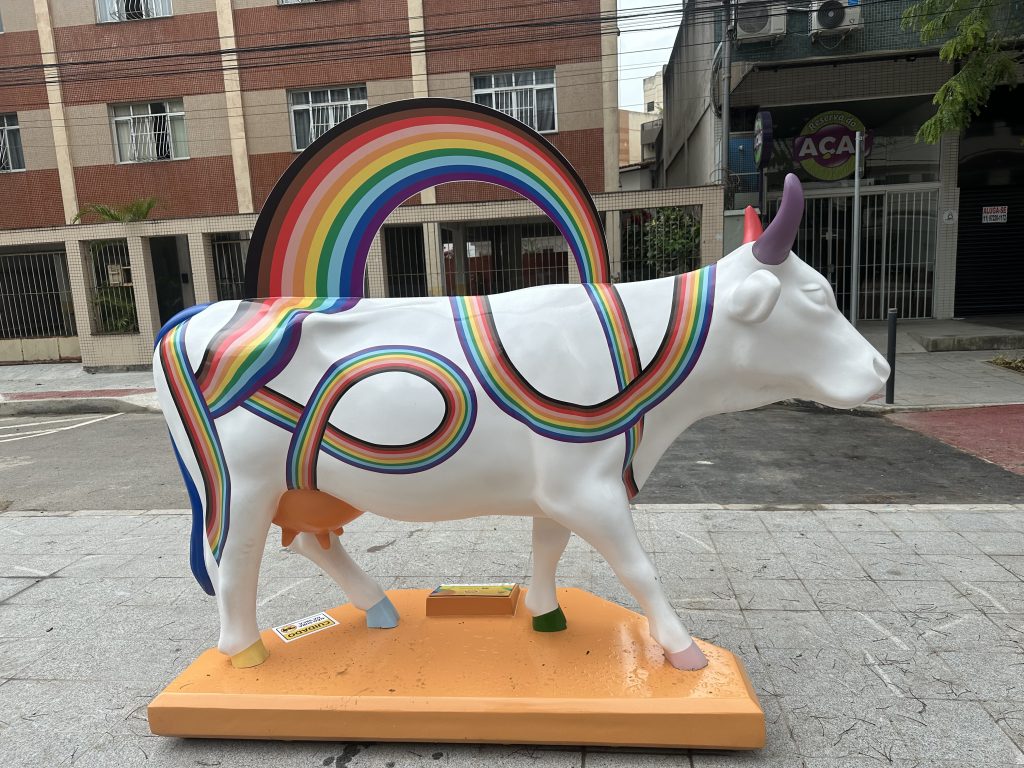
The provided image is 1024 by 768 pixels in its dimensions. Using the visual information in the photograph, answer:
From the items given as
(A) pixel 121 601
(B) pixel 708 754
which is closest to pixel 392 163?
(B) pixel 708 754

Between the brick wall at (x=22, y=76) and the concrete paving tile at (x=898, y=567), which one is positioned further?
the brick wall at (x=22, y=76)

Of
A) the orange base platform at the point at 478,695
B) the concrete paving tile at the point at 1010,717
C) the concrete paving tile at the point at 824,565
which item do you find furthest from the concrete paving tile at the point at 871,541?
the orange base platform at the point at 478,695

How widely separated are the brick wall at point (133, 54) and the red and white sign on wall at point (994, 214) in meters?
14.8

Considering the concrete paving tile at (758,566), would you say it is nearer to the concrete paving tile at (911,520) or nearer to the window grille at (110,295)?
the concrete paving tile at (911,520)

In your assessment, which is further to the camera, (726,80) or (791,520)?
(726,80)

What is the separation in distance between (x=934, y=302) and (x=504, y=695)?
14.2 meters

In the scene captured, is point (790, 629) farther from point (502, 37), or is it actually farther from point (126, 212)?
point (126, 212)

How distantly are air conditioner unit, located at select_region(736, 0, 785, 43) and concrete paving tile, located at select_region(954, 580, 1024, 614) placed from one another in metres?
10.8

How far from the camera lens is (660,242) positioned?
11.8 m

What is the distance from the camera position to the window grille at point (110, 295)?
43.2ft

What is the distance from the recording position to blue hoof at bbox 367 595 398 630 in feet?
9.13

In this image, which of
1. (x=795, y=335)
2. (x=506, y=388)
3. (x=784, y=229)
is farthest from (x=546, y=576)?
(x=784, y=229)

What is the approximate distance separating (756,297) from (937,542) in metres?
2.64

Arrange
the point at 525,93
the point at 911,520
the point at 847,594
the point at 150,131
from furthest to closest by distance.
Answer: the point at 150,131 < the point at 525,93 < the point at 911,520 < the point at 847,594
